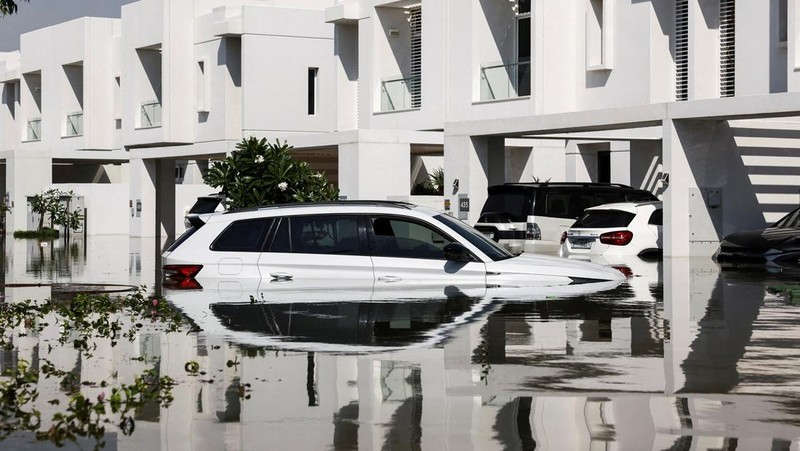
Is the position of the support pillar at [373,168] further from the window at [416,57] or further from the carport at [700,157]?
the window at [416,57]

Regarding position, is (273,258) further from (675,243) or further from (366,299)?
(675,243)

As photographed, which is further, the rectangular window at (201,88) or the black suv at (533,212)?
the rectangular window at (201,88)

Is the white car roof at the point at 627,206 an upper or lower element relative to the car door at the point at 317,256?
upper

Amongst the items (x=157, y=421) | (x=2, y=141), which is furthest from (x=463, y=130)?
(x=2, y=141)

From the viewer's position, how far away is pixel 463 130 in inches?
1282

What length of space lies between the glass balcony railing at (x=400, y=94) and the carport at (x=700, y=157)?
650cm

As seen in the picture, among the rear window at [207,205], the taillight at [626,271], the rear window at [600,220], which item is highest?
the rear window at [207,205]

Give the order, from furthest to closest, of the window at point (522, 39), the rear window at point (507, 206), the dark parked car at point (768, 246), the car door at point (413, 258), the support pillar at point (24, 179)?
the support pillar at point (24, 179) → the window at point (522, 39) → the rear window at point (507, 206) → the dark parked car at point (768, 246) → the car door at point (413, 258)

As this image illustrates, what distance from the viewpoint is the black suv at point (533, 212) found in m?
27.4

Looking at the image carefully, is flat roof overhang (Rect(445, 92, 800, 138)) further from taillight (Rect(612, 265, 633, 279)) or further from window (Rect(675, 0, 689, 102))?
taillight (Rect(612, 265, 633, 279))

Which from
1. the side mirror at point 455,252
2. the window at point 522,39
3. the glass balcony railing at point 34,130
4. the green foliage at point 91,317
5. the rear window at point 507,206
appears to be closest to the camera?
the green foliage at point 91,317

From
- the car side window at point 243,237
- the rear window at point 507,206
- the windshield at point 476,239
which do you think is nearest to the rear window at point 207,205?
the rear window at point 507,206

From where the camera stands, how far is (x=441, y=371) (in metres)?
10.2

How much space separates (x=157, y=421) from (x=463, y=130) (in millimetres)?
24897
